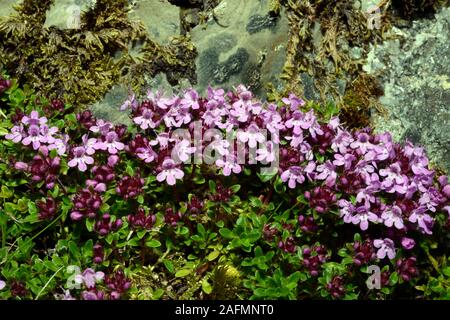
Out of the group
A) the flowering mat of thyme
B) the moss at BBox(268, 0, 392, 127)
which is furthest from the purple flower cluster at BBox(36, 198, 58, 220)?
the moss at BBox(268, 0, 392, 127)

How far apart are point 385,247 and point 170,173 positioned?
1535 mm

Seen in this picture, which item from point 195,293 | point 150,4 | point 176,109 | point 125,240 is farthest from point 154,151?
point 150,4

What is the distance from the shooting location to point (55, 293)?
13.4 feet

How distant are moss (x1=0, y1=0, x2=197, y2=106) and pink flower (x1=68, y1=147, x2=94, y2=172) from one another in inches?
29.7

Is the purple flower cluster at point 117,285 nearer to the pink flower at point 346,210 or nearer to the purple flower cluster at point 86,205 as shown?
the purple flower cluster at point 86,205

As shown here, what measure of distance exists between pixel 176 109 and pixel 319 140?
1.06 m

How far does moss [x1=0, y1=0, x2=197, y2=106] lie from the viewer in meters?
5.07

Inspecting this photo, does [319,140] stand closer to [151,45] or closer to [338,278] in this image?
[338,278]

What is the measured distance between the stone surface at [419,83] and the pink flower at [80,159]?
2303 millimetres

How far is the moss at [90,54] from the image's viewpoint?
5066 mm

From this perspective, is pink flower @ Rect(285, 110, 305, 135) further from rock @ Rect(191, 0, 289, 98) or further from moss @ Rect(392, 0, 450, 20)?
moss @ Rect(392, 0, 450, 20)

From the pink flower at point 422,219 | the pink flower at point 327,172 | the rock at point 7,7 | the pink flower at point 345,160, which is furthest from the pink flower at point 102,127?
the pink flower at point 422,219

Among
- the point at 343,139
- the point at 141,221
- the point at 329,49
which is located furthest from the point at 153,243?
the point at 329,49

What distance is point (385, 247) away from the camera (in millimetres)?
4238
